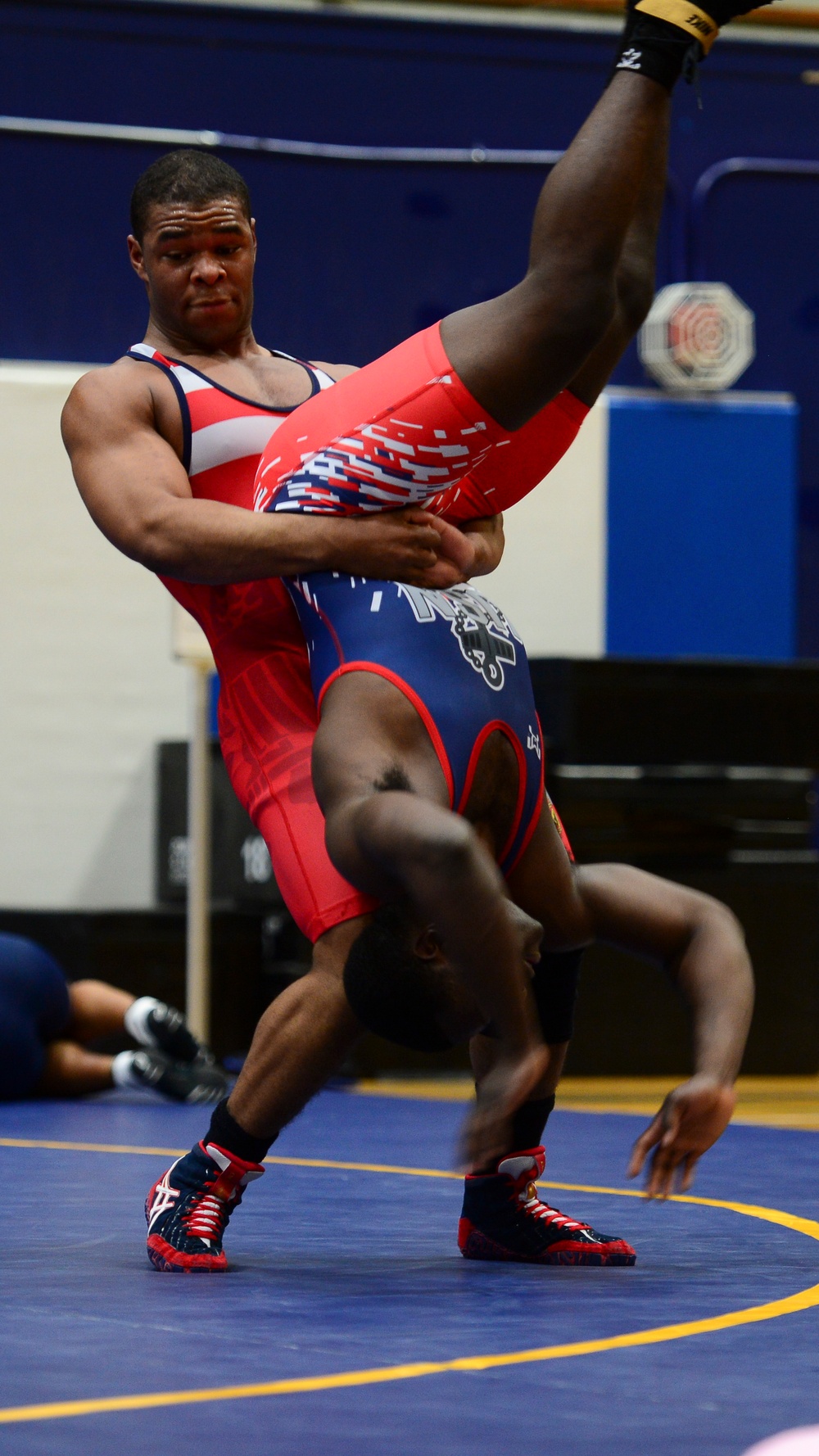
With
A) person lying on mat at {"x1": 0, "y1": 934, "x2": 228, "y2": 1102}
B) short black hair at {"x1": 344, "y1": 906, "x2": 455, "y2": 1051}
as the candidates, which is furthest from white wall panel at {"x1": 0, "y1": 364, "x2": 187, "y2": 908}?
short black hair at {"x1": 344, "y1": 906, "x2": 455, "y2": 1051}

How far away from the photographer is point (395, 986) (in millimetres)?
2535

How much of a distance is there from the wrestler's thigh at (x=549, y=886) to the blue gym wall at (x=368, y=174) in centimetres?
502

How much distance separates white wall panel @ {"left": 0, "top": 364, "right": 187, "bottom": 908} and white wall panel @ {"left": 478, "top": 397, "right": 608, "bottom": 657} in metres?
1.28

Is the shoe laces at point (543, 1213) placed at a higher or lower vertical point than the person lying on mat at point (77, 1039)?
higher

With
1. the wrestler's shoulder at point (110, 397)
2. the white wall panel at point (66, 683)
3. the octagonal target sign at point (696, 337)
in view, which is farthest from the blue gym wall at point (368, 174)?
the wrestler's shoulder at point (110, 397)

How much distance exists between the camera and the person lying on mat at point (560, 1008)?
2441 mm

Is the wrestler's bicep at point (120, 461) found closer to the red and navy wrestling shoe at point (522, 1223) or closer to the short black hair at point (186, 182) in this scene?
the short black hair at point (186, 182)

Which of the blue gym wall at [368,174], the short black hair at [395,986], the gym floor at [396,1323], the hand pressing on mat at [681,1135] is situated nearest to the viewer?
the gym floor at [396,1323]

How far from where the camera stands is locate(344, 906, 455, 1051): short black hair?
2523 mm

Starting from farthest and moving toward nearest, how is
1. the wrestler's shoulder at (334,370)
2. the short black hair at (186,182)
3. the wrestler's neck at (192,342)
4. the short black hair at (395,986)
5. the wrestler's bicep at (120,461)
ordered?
1. the wrestler's shoulder at (334,370)
2. the wrestler's neck at (192,342)
3. the short black hair at (186,182)
4. the wrestler's bicep at (120,461)
5. the short black hair at (395,986)

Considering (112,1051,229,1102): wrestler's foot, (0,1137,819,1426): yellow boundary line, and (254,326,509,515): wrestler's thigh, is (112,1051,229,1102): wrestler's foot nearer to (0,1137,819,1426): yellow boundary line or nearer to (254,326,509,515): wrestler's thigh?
(254,326,509,515): wrestler's thigh

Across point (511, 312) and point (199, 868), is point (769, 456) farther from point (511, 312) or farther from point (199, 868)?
point (511, 312)

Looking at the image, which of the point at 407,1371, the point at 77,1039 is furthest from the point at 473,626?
the point at 77,1039

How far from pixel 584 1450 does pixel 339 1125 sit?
330cm
